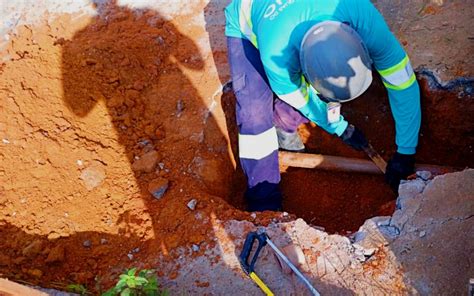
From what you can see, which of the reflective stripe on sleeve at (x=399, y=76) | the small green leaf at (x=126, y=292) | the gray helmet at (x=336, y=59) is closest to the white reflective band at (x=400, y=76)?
the reflective stripe on sleeve at (x=399, y=76)

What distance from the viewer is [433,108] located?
3574 mm

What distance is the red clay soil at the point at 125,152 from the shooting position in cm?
312

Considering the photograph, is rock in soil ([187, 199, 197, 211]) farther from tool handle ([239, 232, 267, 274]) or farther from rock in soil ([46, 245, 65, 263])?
rock in soil ([46, 245, 65, 263])

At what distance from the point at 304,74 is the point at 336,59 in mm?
328

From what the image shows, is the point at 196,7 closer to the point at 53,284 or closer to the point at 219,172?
the point at 219,172

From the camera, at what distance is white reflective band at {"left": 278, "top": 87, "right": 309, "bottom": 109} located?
A: 10.5 feet

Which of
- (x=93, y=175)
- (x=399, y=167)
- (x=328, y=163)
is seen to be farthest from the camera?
(x=328, y=163)

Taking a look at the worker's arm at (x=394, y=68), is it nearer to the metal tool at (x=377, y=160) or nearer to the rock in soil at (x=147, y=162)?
the metal tool at (x=377, y=160)

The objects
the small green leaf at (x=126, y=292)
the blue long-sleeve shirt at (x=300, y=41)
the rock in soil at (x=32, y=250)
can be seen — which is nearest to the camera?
the small green leaf at (x=126, y=292)

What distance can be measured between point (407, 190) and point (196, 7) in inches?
97.2

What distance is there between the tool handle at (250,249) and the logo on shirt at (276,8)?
4.33 feet

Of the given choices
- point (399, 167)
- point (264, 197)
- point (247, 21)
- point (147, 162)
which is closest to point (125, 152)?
point (147, 162)

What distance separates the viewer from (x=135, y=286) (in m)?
2.54

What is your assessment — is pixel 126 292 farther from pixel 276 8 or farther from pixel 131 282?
pixel 276 8
